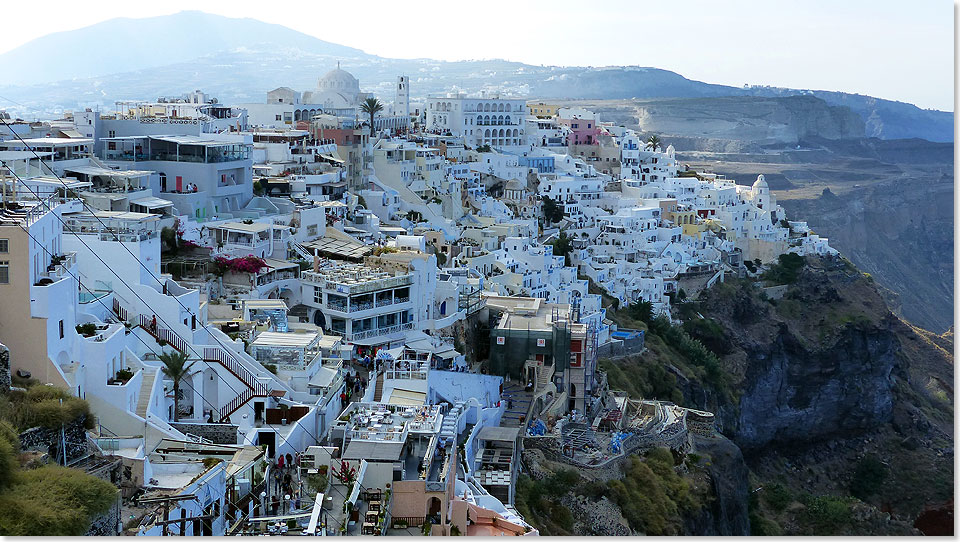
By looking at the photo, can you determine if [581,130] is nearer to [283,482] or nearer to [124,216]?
[124,216]

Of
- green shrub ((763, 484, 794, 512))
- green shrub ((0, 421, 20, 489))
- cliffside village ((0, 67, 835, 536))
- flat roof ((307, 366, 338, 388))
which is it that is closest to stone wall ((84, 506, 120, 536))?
cliffside village ((0, 67, 835, 536))

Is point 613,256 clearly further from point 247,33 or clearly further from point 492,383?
point 247,33

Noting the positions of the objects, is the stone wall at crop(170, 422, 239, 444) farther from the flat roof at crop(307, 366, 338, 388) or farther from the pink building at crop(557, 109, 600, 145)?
the pink building at crop(557, 109, 600, 145)

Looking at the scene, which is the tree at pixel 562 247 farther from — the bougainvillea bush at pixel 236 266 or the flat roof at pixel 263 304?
the flat roof at pixel 263 304

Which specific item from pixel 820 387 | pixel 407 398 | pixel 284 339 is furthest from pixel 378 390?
pixel 820 387

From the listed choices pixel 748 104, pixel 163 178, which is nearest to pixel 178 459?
pixel 163 178

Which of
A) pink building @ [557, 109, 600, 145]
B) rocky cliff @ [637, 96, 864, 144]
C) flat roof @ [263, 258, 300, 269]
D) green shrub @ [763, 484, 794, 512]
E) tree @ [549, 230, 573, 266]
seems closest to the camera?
flat roof @ [263, 258, 300, 269]
